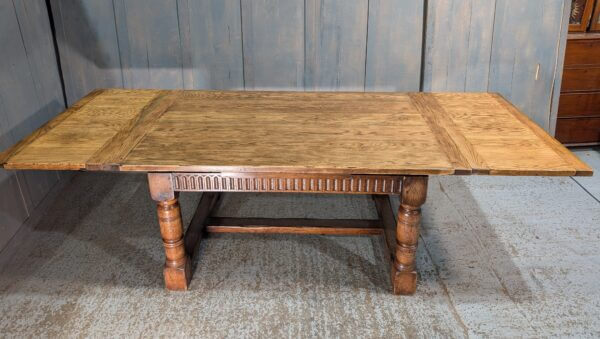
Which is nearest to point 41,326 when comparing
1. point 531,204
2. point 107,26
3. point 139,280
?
point 139,280

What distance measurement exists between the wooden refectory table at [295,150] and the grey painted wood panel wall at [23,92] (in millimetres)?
392

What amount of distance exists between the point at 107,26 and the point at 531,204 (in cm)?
257

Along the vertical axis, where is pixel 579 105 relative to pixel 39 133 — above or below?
below

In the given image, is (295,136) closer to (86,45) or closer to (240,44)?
(240,44)

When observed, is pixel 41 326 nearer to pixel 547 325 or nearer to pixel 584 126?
pixel 547 325

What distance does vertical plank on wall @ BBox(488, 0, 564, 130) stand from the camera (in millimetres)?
3045

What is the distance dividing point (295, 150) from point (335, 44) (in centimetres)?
140

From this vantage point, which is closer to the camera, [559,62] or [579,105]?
[559,62]

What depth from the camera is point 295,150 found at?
6.12 feet

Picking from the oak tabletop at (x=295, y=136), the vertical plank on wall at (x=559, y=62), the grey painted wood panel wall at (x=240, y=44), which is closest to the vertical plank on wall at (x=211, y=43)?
the grey painted wood panel wall at (x=240, y=44)

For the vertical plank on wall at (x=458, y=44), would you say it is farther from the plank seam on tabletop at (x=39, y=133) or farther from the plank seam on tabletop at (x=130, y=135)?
the plank seam on tabletop at (x=39, y=133)

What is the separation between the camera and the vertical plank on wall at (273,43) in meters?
3.01

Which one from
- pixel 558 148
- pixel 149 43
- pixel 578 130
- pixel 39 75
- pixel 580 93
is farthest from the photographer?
pixel 578 130

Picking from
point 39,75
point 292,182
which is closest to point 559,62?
point 292,182
